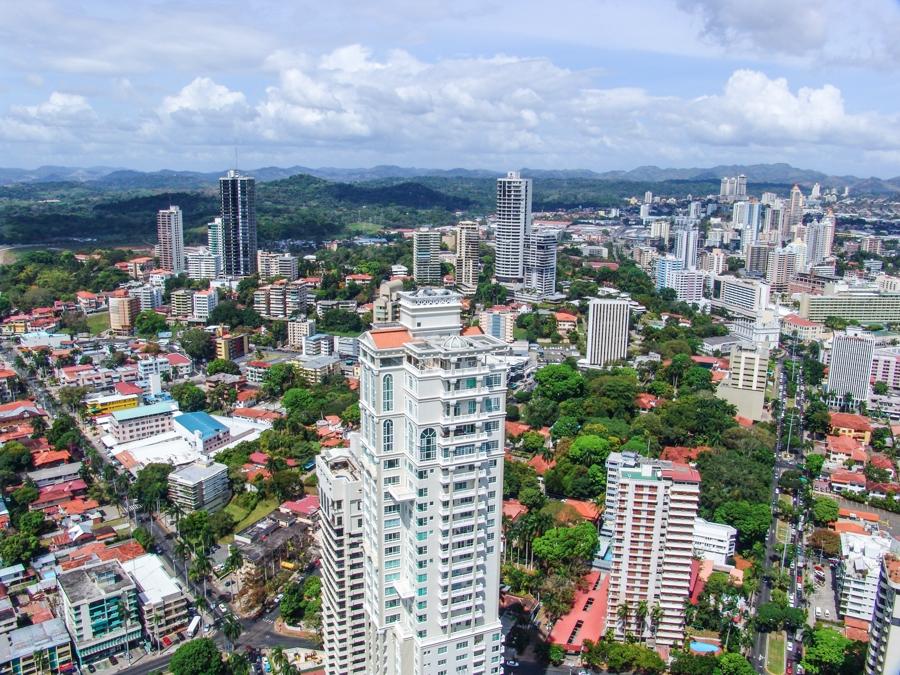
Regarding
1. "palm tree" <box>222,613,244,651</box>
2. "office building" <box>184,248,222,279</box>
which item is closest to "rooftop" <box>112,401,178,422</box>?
"palm tree" <box>222,613,244,651</box>

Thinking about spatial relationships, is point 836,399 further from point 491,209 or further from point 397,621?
point 491,209

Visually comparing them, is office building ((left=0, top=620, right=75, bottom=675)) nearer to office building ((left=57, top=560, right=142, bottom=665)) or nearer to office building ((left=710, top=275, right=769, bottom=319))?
office building ((left=57, top=560, right=142, bottom=665))

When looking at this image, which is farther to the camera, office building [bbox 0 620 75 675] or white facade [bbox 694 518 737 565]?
white facade [bbox 694 518 737 565]

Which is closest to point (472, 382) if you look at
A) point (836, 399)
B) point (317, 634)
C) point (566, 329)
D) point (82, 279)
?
point (317, 634)

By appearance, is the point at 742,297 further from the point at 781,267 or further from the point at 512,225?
the point at 512,225

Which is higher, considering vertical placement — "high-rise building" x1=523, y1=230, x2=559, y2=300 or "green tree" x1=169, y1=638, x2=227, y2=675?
"high-rise building" x1=523, y1=230, x2=559, y2=300

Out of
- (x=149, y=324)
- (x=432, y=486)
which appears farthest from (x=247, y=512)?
(x=149, y=324)
